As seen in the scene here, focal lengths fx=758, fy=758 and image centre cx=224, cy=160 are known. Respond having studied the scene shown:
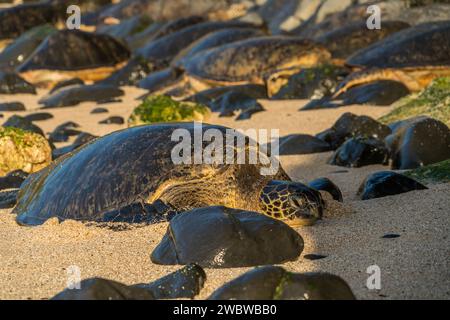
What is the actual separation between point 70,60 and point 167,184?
10.3m

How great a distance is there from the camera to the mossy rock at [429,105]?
22.8ft

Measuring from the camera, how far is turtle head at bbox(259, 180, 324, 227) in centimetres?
419

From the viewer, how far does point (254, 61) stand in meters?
11.2

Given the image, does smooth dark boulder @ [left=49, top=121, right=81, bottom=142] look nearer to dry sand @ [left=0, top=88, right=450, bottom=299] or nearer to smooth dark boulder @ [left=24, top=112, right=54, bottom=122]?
smooth dark boulder @ [left=24, top=112, right=54, bottom=122]

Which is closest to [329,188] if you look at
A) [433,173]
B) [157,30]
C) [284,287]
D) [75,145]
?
[433,173]

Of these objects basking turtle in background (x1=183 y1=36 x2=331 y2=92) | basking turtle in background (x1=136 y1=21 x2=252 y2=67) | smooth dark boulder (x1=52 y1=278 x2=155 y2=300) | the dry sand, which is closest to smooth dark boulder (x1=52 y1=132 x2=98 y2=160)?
the dry sand

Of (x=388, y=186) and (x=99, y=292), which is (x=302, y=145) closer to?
(x=388, y=186)

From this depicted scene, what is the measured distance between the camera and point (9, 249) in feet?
13.3

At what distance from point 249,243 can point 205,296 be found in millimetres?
488

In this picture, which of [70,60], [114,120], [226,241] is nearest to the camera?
[226,241]

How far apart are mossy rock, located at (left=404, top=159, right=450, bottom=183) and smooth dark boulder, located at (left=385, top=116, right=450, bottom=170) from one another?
33 cm

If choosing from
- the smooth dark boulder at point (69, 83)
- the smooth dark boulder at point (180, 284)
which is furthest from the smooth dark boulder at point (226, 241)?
the smooth dark boulder at point (69, 83)

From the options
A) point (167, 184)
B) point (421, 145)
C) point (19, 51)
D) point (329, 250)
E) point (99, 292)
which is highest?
point (99, 292)
